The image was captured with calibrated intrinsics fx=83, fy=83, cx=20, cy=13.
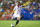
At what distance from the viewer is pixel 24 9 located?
2.88 meters

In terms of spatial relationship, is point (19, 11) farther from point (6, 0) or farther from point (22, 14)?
point (6, 0)

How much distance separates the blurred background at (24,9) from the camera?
2.87 meters

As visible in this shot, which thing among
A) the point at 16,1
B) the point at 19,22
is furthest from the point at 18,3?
the point at 19,22

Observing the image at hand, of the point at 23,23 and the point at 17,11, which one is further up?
the point at 17,11

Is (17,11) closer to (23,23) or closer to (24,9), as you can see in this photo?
(24,9)

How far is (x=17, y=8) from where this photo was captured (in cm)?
284

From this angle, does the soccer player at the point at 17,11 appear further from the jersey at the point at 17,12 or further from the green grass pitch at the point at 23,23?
the green grass pitch at the point at 23,23

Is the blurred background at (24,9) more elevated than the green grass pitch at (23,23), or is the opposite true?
the blurred background at (24,9)

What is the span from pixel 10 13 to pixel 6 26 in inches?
18.4

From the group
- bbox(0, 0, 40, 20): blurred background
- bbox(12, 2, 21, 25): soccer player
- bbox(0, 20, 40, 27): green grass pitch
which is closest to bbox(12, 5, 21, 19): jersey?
bbox(12, 2, 21, 25): soccer player

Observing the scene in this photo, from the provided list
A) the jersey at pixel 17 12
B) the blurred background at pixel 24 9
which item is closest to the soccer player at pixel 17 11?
the jersey at pixel 17 12

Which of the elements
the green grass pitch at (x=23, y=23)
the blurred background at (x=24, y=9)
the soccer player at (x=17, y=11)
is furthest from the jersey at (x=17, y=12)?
the green grass pitch at (x=23, y=23)

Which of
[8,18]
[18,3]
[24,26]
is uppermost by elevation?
[18,3]

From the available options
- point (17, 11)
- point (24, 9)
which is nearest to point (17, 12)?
point (17, 11)
